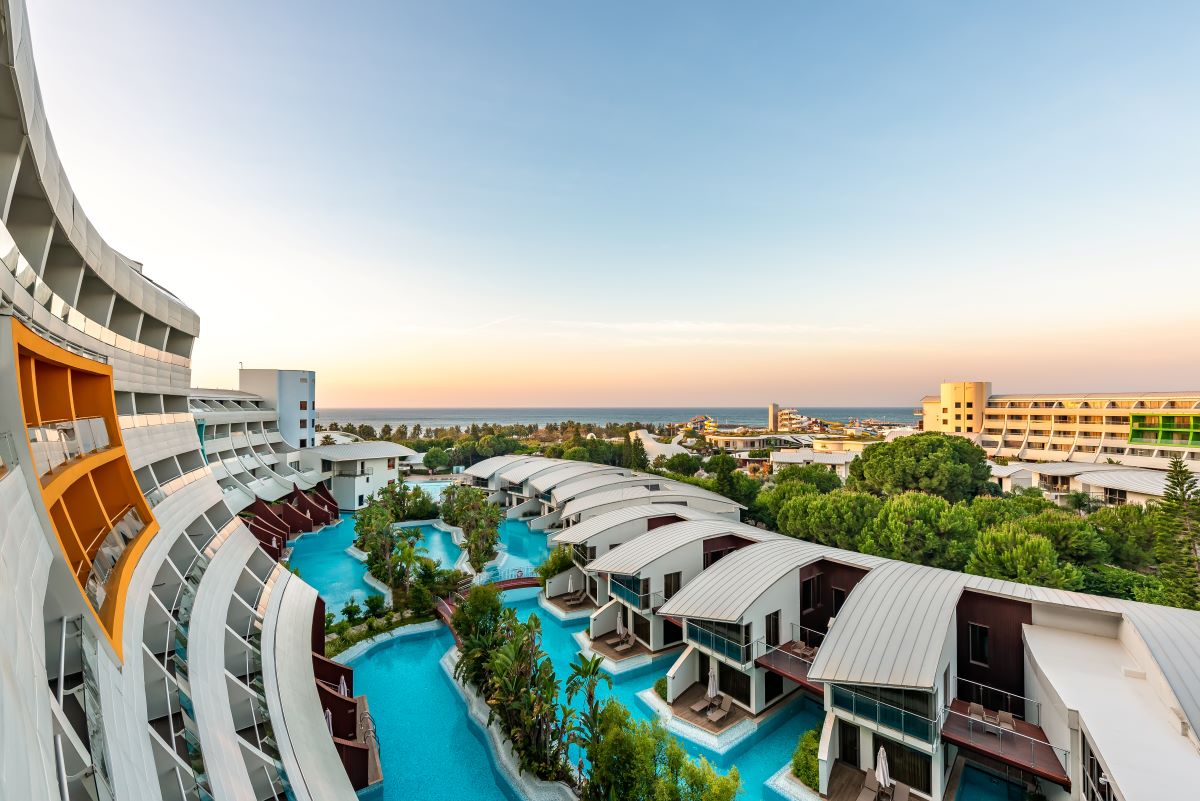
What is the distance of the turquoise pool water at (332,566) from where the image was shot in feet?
80.9

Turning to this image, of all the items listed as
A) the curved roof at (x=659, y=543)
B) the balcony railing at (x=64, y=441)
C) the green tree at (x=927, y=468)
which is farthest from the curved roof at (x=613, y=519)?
the green tree at (x=927, y=468)

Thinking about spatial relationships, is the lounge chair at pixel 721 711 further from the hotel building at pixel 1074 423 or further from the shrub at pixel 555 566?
the hotel building at pixel 1074 423

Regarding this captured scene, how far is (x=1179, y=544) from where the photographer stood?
1888 cm

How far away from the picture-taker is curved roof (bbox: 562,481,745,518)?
29.6m

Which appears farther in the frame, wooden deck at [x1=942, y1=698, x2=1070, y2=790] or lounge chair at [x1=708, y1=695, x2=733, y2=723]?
lounge chair at [x1=708, y1=695, x2=733, y2=723]

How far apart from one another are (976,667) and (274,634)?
1805cm

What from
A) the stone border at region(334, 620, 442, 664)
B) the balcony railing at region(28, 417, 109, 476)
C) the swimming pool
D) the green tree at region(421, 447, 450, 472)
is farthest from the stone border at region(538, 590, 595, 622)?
the green tree at region(421, 447, 450, 472)

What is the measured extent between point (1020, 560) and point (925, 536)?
13.9 feet

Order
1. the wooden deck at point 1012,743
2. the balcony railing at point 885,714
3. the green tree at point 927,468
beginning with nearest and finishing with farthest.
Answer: the wooden deck at point 1012,743, the balcony railing at point 885,714, the green tree at point 927,468

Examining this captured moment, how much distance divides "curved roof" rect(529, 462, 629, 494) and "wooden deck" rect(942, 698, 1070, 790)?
27838 millimetres

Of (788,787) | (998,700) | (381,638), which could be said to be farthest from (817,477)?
(381,638)

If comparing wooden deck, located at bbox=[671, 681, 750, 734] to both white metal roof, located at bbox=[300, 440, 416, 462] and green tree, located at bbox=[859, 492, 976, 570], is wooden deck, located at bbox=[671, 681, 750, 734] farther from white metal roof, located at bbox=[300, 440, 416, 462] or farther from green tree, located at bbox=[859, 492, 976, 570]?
white metal roof, located at bbox=[300, 440, 416, 462]

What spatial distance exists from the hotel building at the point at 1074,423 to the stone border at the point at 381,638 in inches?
2580

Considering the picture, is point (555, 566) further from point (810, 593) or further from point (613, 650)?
point (810, 593)
